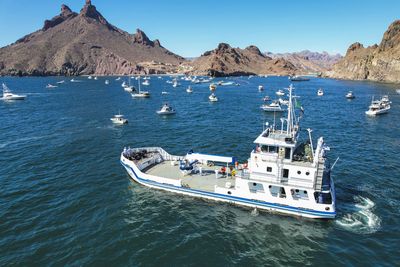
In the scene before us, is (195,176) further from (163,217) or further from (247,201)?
(247,201)

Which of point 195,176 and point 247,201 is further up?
point 195,176

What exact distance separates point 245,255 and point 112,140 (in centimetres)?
4455

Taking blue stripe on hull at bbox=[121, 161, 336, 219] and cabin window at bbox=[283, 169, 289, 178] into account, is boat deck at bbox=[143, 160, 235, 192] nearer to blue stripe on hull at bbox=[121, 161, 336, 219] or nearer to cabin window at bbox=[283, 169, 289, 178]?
blue stripe on hull at bbox=[121, 161, 336, 219]

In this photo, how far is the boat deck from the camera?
33.8m

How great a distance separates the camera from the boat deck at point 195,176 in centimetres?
3380

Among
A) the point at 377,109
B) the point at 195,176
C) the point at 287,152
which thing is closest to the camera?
the point at 287,152

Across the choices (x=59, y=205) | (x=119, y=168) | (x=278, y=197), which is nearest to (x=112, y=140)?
(x=119, y=168)

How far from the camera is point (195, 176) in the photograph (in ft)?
120

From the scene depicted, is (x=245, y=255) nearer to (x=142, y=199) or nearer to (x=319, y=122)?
(x=142, y=199)

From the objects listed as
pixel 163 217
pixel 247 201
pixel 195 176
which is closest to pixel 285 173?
pixel 247 201

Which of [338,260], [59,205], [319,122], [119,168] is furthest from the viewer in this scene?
[319,122]

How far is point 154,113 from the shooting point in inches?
3720

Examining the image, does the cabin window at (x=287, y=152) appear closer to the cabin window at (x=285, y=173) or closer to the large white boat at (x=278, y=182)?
the large white boat at (x=278, y=182)

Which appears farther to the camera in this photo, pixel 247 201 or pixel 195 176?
pixel 195 176
